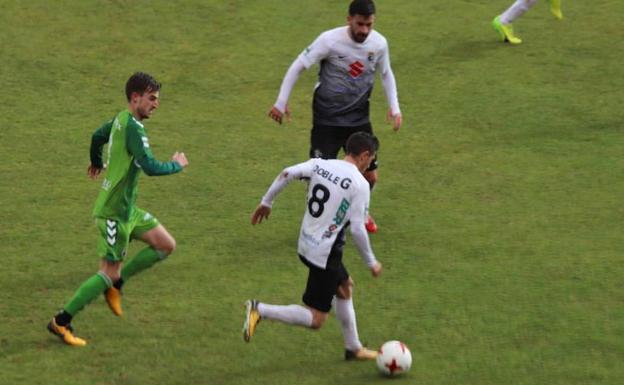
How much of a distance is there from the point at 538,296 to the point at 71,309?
4330 mm

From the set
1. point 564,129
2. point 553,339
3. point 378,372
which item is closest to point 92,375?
point 378,372

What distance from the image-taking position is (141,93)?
1109 cm

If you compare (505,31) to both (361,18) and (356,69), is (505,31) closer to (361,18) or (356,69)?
(356,69)

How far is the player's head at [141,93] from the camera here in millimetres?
11070

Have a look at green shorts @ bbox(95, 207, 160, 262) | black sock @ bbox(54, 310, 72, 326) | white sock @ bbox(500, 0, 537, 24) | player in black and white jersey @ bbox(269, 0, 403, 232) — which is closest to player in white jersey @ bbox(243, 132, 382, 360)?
green shorts @ bbox(95, 207, 160, 262)

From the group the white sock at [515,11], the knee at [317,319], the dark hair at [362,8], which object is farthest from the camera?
the white sock at [515,11]

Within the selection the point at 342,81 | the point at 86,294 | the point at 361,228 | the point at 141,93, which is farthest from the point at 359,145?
the point at 342,81

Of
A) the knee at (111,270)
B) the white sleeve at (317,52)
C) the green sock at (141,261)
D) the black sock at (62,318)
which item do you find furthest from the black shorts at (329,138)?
the black sock at (62,318)

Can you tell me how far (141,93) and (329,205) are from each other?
1942 millimetres

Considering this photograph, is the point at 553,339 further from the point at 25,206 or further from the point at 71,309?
the point at 25,206

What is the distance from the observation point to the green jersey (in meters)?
10.9

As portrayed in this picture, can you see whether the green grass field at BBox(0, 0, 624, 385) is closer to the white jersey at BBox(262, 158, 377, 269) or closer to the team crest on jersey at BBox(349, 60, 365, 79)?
the white jersey at BBox(262, 158, 377, 269)

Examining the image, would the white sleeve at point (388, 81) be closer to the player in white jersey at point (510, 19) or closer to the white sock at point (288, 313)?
the white sock at point (288, 313)

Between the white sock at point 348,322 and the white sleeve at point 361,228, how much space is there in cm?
50
